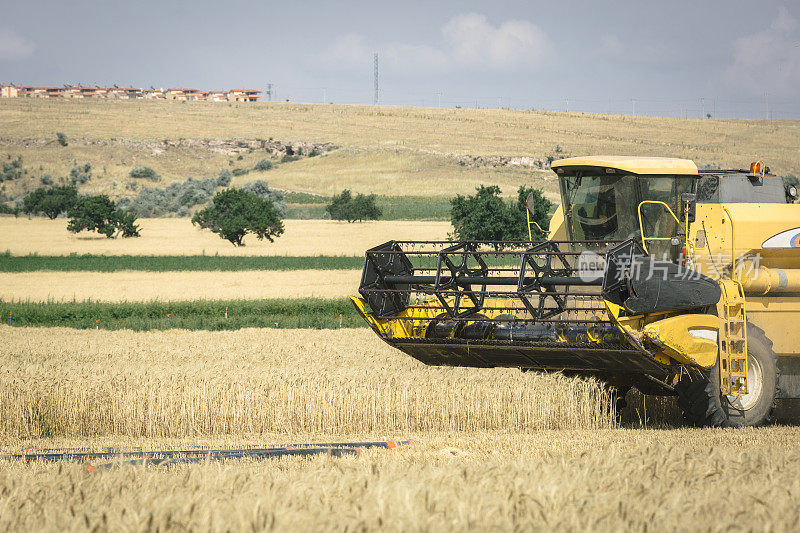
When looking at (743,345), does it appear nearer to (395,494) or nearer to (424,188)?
(395,494)

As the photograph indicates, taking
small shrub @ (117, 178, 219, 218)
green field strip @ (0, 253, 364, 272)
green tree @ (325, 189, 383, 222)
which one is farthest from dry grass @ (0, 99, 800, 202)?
green field strip @ (0, 253, 364, 272)

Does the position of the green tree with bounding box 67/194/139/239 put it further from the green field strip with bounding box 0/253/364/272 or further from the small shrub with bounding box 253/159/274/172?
the small shrub with bounding box 253/159/274/172

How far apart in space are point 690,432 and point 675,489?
14.6 ft

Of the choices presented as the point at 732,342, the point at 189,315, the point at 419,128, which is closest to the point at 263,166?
the point at 419,128

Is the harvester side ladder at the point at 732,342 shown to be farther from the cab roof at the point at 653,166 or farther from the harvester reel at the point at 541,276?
the harvester reel at the point at 541,276

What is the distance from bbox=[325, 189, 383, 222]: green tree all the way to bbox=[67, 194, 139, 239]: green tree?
1576 centimetres

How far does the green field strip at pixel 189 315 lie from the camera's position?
20.0 m

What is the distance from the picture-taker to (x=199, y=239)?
5103 centimetres

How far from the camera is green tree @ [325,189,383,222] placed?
62188 mm

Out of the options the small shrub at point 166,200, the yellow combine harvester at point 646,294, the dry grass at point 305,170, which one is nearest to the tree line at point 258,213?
the small shrub at point 166,200

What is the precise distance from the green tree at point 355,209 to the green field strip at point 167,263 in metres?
22.4

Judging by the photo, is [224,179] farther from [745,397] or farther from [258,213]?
[745,397]

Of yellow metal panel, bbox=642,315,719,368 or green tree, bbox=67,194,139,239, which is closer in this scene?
Result: yellow metal panel, bbox=642,315,719,368

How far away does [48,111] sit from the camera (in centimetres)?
10994
